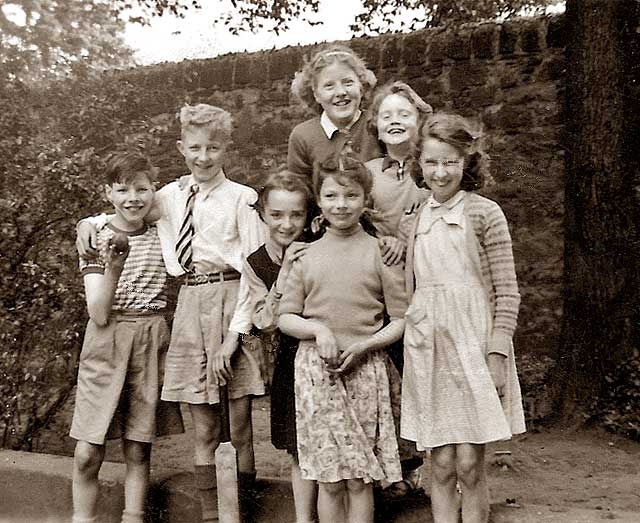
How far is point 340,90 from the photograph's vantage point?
10.7ft

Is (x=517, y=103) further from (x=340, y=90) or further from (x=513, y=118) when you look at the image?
(x=340, y=90)

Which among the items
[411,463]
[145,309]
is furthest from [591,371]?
[145,309]

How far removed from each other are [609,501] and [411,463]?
122 centimetres

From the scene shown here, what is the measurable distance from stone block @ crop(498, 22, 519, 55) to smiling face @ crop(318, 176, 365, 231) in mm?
A: 3682

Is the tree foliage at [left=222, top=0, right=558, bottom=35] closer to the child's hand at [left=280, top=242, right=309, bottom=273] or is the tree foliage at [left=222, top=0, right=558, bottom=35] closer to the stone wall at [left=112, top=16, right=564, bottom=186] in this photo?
the stone wall at [left=112, top=16, right=564, bottom=186]

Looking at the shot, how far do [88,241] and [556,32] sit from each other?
3.97 metres

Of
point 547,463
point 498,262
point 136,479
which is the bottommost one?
point 547,463

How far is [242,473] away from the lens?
331 cm

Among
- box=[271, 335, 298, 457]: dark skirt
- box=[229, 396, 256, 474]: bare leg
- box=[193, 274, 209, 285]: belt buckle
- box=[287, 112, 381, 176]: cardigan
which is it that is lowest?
box=[229, 396, 256, 474]: bare leg

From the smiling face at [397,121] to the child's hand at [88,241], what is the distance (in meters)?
1.18

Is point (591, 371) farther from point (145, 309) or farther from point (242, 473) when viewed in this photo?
point (145, 309)

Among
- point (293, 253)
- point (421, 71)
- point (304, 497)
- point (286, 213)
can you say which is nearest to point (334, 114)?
point (286, 213)

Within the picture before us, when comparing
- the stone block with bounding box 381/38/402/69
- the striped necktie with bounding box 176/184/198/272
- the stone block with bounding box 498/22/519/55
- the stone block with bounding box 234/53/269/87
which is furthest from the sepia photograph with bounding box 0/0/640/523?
the stone block with bounding box 234/53/269/87

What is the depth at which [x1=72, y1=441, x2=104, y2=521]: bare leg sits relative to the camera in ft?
10.8
